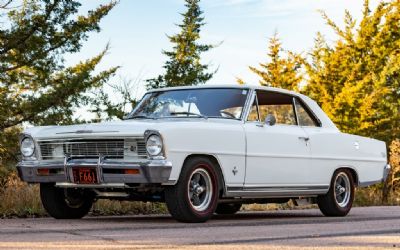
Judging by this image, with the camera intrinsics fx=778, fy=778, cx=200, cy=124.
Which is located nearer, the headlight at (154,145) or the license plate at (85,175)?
the headlight at (154,145)

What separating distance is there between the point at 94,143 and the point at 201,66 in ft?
107

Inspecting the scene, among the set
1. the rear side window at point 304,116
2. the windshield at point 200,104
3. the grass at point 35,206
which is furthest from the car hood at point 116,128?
the rear side window at point 304,116

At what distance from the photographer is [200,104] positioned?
968 cm

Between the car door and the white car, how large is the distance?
14 millimetres

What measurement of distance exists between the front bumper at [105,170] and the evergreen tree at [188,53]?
29737 mm

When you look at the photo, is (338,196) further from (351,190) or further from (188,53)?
(188,53)

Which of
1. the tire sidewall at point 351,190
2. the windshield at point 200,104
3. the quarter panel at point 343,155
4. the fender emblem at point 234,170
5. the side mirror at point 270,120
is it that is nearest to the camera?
the fender emblem at point 234,170

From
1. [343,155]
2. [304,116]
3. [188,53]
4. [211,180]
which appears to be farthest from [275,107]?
[188,53]

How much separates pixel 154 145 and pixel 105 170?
0.63 meters

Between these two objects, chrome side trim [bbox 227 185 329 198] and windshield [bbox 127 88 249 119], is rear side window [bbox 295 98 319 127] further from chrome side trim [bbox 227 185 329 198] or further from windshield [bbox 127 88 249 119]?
windshield [bbox 127 88 249 119]

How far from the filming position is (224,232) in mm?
7535

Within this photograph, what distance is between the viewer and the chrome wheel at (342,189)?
11133 millimetres

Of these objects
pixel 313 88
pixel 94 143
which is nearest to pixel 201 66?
pixel 313 88

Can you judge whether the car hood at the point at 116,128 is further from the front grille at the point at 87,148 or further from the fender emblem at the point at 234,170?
the fender emblem at the point at 234,170
